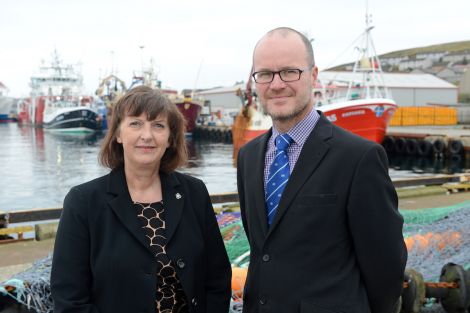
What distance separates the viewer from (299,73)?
7.17 ft

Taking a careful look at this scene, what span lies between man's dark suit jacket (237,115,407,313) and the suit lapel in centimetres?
5

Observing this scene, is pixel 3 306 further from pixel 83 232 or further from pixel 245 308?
pixel 245 308

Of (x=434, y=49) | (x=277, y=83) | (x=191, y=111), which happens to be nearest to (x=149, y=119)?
(x=277, y=83)

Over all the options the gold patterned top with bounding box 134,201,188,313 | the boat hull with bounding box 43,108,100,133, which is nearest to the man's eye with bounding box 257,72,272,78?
the gold patterned top with bounding box 134,201,188,313

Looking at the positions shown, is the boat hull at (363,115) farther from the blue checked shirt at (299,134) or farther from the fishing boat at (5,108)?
the fishing boat at (5,108)

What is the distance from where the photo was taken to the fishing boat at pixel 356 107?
22922mm

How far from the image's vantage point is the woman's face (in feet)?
7.79

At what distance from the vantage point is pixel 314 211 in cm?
209

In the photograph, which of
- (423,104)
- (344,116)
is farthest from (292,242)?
(423,104)

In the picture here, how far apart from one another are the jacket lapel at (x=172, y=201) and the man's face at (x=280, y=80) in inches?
23.9

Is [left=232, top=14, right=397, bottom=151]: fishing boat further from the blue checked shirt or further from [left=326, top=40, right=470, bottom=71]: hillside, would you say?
[left=326, top=40, right=470, bottom=71]: hillside

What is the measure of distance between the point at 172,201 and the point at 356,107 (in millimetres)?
21441

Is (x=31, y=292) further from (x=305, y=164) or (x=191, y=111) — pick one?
(x=191, y=111)

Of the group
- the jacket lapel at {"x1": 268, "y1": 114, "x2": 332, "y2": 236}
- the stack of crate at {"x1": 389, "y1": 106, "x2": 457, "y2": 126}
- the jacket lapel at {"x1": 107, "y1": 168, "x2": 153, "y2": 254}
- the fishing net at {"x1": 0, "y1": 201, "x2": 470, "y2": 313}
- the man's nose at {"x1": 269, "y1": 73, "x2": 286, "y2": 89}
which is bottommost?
the stack of crate at {"x1": 389, "y1": 106, "x2": 457, "y2": 126}
